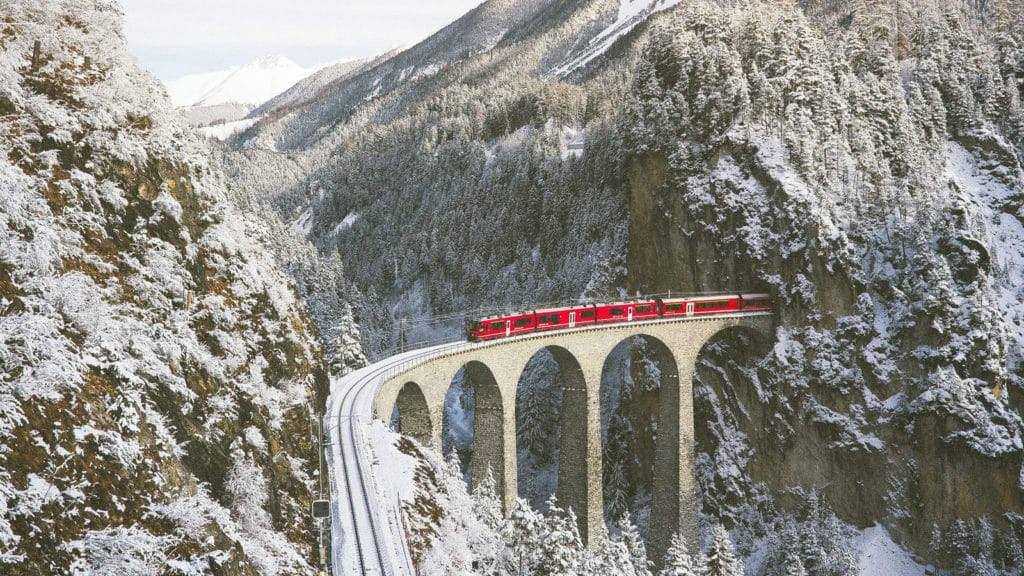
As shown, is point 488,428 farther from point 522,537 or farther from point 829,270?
point 829,270

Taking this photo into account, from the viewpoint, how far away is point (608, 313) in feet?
160

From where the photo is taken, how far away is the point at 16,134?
18734mm

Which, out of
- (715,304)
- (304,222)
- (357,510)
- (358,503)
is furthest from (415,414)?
(304,222)

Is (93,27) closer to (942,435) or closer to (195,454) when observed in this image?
(195,454)

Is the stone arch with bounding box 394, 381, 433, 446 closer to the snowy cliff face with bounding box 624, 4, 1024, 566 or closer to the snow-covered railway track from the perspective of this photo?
the snow-covered railway track

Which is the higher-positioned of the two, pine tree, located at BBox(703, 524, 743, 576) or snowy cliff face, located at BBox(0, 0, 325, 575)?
snowy cliff face, located at BBox(0, 0, 325, 575)

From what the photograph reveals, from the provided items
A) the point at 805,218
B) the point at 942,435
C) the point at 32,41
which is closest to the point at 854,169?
the point at 805,218

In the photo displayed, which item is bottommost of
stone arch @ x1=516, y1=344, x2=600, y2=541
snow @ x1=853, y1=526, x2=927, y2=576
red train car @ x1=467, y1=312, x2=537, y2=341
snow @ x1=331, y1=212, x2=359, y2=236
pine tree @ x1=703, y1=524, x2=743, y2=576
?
snow @ x1=853, y1=526, x2=927, y2=576

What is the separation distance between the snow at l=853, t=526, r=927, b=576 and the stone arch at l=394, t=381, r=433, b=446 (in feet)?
115

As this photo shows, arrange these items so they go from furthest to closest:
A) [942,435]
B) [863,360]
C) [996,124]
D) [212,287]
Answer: [996,124] < [863,360] < [942,435] < [212,287]

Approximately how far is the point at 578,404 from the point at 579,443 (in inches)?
127

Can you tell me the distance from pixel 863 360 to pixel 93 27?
5511 centimetres

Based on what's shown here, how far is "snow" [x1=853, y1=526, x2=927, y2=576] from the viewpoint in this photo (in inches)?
1932

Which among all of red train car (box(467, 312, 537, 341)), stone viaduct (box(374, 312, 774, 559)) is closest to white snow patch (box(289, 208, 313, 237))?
stone viaduct (box(374, 312, 774, 559))
